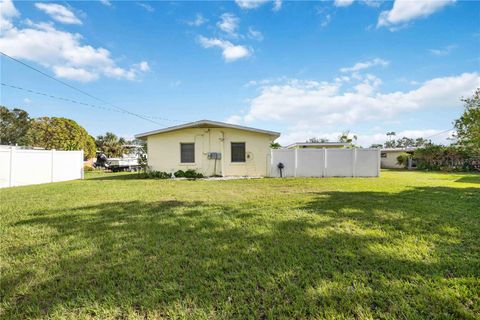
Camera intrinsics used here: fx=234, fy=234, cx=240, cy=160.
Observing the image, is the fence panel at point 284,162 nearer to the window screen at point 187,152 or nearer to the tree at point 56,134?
the window screen at point 187,152

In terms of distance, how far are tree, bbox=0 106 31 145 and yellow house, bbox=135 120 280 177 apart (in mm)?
43977

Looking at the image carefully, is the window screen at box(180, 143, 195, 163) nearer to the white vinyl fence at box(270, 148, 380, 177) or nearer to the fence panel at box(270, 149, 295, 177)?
the fence panel at box(270, 149, 295, 177)

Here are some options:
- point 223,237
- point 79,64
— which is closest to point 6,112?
point 79,64

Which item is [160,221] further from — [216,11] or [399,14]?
[399,14]

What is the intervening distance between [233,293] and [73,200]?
258 inches

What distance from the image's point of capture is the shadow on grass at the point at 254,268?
2.01m

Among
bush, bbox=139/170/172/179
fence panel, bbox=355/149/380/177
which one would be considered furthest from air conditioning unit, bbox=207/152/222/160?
fence panel, bbox=355/149/380/177

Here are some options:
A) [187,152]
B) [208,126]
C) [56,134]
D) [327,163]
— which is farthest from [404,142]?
[56,134]

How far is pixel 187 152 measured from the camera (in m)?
14.1

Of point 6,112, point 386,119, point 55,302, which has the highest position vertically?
point 6,112

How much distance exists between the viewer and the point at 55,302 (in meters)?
2.13

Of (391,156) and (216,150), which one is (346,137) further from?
(216,150)

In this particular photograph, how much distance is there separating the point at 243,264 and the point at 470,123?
11854 mm

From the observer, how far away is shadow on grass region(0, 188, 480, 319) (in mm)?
2014
